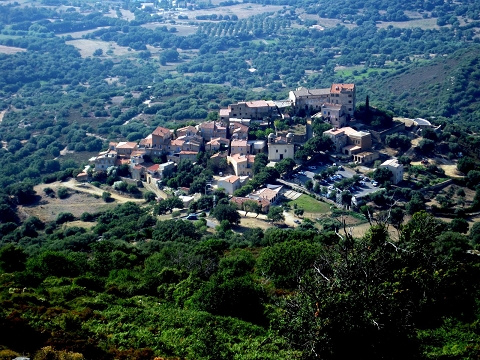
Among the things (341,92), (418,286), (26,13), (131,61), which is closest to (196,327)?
(418,286)

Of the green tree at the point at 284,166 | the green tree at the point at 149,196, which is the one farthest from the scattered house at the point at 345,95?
the green tree at the point at 149,196

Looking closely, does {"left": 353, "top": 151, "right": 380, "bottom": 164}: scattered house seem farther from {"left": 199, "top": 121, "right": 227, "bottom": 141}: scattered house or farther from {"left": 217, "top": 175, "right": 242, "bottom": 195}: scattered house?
{"left": 199, "top": 121, "right": 227, "bottom": 141}: scattered house

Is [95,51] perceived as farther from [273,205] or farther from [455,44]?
[273,205]

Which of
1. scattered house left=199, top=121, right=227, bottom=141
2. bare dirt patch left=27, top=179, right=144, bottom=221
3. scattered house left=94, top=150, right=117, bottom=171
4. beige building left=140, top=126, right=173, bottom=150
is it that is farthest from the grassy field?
scattered house left=94, top=150, right=117, bottom=171

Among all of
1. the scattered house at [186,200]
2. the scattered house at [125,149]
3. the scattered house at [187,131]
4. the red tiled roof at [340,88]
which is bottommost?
the scattered house at [186,200]

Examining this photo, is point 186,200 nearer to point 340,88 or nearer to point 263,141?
point 263,141

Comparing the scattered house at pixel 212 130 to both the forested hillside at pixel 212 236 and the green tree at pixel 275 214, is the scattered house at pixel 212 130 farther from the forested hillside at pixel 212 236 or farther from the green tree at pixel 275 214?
the green tree at pixel 275 214

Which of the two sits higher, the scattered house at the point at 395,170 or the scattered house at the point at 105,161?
the scattered house at the point at 395,170
